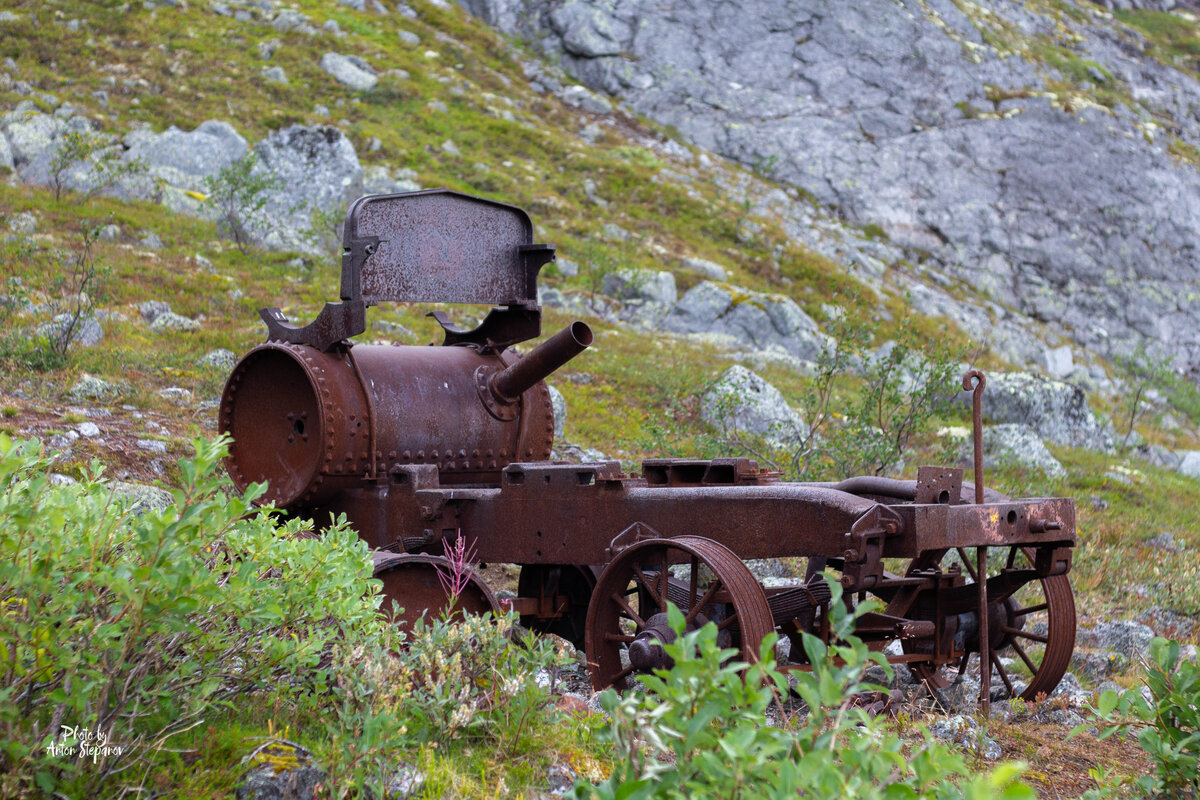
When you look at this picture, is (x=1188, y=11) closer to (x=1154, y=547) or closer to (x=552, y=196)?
(x=552, y=196)

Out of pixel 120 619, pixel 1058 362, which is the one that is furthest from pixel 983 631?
pixel 1058 362

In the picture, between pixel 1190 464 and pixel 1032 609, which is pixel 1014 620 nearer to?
pixel 1032 609

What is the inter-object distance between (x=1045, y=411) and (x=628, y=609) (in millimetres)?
13676

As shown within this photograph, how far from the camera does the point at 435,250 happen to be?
620cm

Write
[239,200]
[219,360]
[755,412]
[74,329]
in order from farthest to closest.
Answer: [239,200], [755,412], [219,360], [74,329]

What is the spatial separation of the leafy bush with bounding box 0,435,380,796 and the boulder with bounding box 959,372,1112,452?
1469 centimetres

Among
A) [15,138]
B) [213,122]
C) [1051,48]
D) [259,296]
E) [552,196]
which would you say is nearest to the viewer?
[259,296]

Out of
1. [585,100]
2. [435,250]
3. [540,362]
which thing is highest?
[585,100]

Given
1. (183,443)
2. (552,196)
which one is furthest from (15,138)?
(183,443)

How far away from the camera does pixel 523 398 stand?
21.1ft

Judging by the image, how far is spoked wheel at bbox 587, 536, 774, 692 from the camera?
414 centimetres

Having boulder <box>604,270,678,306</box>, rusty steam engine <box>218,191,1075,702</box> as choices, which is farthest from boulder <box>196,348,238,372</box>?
boulder <box>604,270,678,306</box>

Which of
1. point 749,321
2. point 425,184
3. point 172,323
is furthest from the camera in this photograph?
point 425,184

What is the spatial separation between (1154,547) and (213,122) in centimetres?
2123
